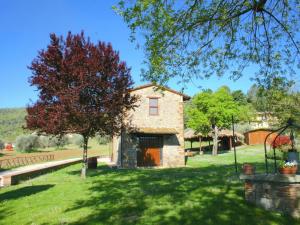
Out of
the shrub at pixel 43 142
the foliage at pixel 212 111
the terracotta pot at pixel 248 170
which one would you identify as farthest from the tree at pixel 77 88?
the shrub at pixel 43 142

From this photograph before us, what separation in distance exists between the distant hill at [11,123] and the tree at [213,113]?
93.9 metres

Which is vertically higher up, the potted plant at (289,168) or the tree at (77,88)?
the tree at (77,88)

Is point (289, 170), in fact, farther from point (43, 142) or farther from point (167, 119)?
point (43, 142)

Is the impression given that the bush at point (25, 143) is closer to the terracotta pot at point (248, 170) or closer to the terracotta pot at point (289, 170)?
the terracotta pot at point (248, 170)

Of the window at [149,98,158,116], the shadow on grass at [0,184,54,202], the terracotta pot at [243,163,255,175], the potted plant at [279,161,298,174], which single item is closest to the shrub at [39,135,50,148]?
the window at [149,98,158,116]

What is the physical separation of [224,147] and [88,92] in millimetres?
37976

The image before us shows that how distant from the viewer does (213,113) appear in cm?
3800

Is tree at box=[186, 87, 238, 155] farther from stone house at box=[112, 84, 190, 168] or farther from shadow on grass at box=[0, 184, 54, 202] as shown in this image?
shadow on grass at box=[0, 184, 54, 202]

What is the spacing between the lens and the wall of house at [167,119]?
26.7m

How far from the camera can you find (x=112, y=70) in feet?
61.6

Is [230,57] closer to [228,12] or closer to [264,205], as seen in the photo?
[228,12]

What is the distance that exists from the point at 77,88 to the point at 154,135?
11152mm

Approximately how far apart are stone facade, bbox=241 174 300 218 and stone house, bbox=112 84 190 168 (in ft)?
55.5

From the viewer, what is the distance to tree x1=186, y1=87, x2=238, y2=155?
124ft
